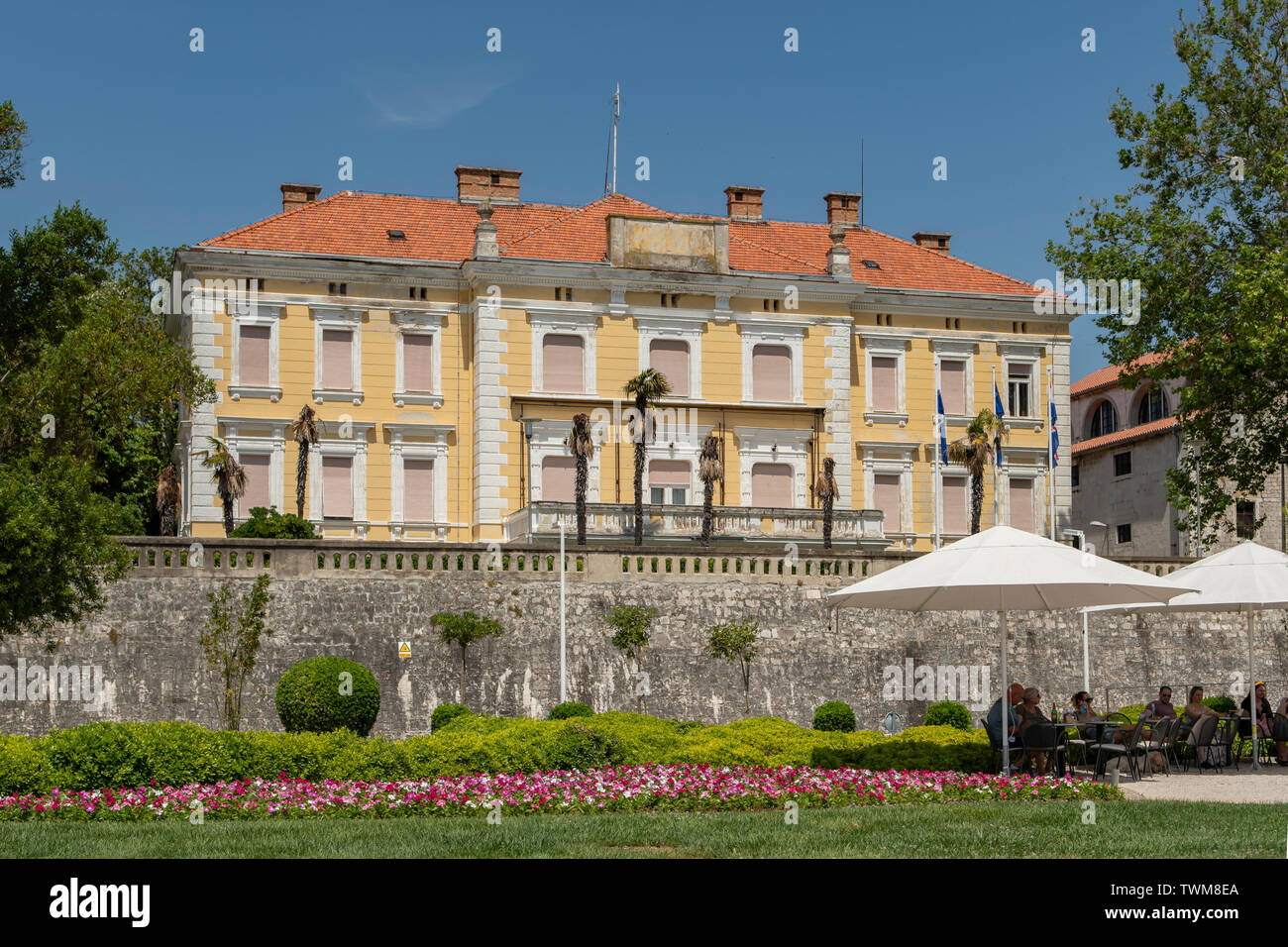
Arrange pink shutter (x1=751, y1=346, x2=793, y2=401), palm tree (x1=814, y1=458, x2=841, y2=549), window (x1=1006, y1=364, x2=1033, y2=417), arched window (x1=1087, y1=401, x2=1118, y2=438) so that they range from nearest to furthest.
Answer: palm tree (x1=814, y1=458, x2=841, y2=549), pink shutter (x1=751, y1=346, x2=793, y2=401), window (x1=1006, y1=364, x2=1033, y2=417), arched window (x1=1087, y1=401, x2=1118, y2=438)

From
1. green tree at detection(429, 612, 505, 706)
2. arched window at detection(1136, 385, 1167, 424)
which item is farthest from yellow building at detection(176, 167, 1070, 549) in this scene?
arched window at detection(1136, 385, 1167, 424)

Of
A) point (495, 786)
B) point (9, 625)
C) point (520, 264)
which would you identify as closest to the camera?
point (495, 786)

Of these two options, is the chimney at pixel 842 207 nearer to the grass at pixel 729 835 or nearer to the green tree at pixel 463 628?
the green tree at pixel 463 628

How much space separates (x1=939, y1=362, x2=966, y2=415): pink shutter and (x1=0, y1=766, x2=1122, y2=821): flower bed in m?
31.1

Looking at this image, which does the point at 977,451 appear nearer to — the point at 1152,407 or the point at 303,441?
the point at 1152,407

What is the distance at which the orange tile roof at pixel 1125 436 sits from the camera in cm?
5134

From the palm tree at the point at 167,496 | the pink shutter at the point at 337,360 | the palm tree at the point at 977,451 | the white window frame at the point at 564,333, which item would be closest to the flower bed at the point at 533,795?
the palm tree at the point at 167,496

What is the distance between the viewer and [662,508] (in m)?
40.2

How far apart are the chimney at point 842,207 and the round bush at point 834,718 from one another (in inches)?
923

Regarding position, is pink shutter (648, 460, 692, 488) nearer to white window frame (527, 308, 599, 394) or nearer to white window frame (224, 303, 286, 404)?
white window frame (527, 308, 599, 394)

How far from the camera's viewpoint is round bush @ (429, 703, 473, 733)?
29422mm
